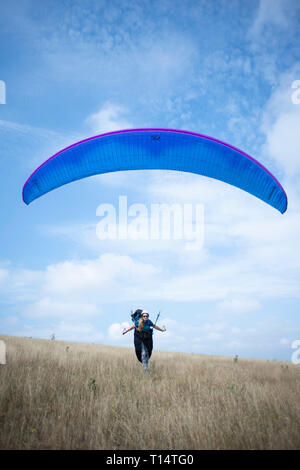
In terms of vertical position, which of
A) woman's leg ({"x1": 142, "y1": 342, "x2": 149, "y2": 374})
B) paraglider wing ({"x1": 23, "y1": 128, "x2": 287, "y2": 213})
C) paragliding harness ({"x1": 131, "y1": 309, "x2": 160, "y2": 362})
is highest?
paraglider wing ({"x1": 23, "y1": 128, "x2": 287, "y2": 213})

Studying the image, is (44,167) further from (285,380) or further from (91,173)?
(285,380)

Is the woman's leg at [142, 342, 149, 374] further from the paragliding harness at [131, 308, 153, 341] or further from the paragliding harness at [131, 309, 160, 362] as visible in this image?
the paragliding harness at [131, 308, 153, 341]

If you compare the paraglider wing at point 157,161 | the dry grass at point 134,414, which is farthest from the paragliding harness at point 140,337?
the paraglider wing at point 157,161

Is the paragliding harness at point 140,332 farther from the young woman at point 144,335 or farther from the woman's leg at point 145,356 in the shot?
the woman's leg at point 145,356

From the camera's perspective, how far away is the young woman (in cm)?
852

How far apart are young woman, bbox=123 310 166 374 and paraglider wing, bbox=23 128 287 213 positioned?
4.89m

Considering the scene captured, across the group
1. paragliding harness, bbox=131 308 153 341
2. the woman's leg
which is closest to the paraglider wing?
paragliding harness, bbox=131 308 153 341

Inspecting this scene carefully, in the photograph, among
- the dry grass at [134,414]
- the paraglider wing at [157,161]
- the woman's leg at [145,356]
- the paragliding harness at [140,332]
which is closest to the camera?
the dry grass at [134,414]

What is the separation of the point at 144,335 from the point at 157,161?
18.4ft

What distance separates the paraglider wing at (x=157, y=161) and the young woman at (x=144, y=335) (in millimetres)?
4893

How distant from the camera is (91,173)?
937 centimetres

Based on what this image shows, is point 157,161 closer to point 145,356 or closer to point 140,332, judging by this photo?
point 140,332

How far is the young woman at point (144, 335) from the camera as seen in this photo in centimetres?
852
